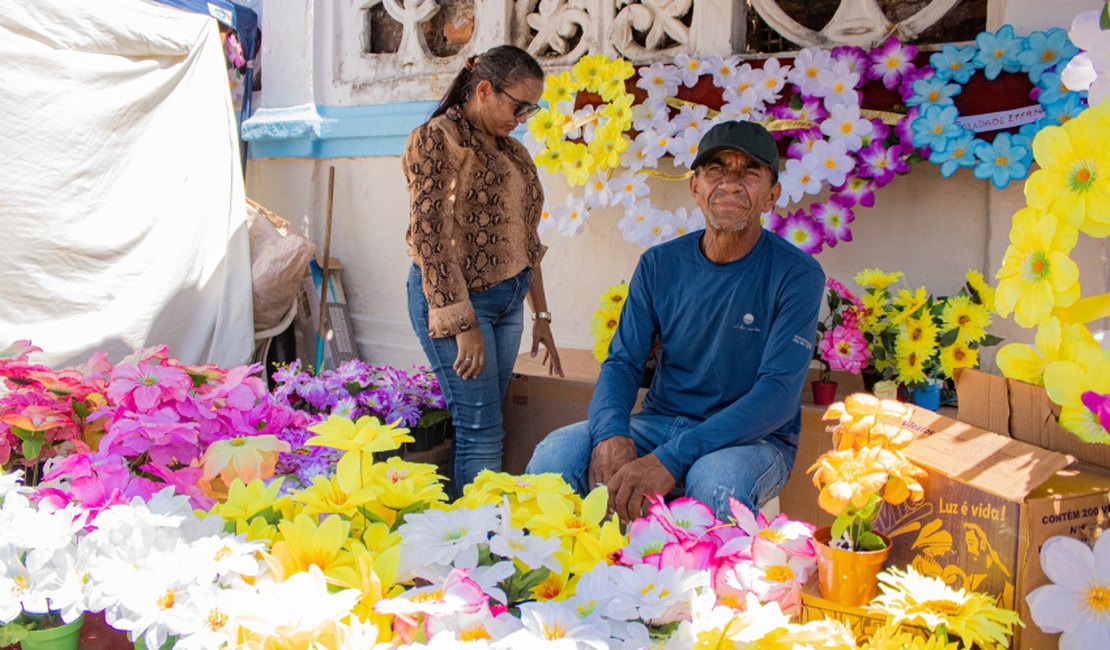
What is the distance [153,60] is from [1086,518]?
4698mm

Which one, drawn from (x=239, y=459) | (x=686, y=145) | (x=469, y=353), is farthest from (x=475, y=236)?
(x=239, y=459)

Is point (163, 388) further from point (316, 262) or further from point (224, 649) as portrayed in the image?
point (316, 262)

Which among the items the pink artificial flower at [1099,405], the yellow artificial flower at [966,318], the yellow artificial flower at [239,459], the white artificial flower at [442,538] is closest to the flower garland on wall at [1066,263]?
the pink artificial flower at [1099,405]

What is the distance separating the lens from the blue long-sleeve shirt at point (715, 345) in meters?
2.17

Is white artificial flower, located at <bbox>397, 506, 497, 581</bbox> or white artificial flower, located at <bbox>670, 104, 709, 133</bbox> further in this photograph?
white artificial flower, located at <bbox>670, 104, 709, 133</bbox>

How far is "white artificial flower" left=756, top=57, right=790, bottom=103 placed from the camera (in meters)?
3.26

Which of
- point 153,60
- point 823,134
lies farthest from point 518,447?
point 153,60

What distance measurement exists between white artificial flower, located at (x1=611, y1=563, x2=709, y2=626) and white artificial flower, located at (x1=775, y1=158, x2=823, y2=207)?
2447mm

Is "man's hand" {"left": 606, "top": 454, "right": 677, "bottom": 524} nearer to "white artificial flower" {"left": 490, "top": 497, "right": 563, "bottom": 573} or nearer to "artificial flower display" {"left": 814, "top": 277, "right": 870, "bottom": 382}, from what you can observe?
"artificial flower display" {"left": 814, "top": 277, "right": 870, "bottom": 382}

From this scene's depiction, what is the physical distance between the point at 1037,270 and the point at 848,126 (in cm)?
249

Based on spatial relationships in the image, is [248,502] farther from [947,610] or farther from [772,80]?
[772,80]

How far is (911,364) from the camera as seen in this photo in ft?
8.91

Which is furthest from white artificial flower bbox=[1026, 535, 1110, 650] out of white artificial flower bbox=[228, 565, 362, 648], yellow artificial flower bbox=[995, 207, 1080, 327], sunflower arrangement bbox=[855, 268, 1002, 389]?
sunflower arrangement bbox=[855, 268, 1002, 389]

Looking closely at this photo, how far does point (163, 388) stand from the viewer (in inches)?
62.2
